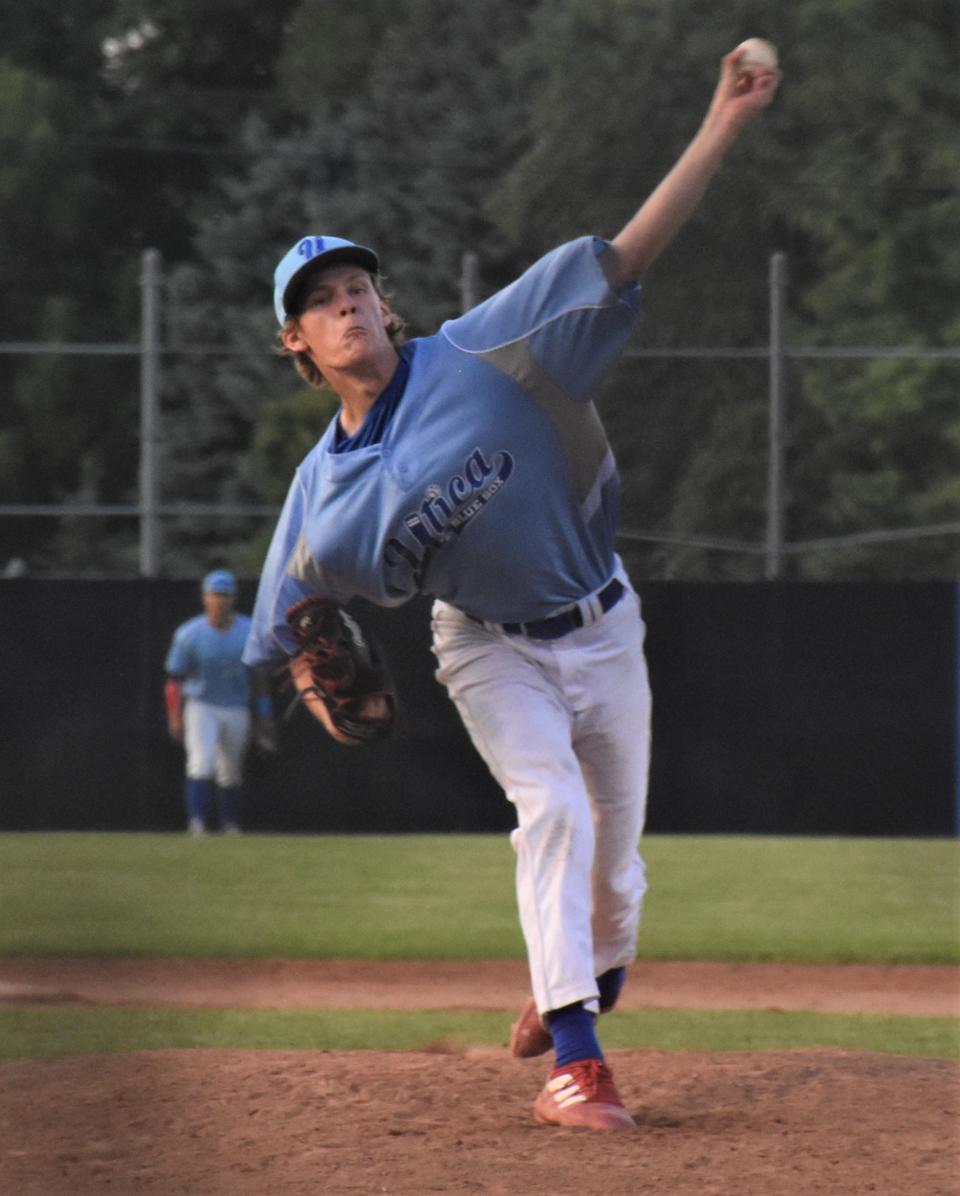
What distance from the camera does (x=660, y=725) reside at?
12.9 m

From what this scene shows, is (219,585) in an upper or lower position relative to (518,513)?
lower

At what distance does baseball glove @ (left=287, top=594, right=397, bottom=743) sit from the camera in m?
4.14

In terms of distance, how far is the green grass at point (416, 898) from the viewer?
26.3 feet

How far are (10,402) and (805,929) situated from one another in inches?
679

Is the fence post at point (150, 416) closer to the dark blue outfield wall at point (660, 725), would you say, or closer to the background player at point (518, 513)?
the dark blue outfield wall at point (660, 725)

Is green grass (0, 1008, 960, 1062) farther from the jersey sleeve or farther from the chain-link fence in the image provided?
the chain-link fence

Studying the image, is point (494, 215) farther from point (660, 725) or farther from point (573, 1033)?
point (573, 1033)

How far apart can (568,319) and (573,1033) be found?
135cm

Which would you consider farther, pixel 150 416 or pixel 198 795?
pixel 150 416

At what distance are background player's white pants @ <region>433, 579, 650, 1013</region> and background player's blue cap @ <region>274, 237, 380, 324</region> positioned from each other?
0.70 m

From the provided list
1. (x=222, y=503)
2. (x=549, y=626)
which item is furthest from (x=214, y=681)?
(x=222, y=503)

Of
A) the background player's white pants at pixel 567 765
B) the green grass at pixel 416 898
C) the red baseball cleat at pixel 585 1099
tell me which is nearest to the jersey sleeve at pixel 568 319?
the background player's white pants at pixel 567 765

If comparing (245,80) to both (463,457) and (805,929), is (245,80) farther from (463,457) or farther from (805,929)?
(463,457)

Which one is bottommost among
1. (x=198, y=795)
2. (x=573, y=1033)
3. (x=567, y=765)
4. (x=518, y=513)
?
(x=198, y=795)
